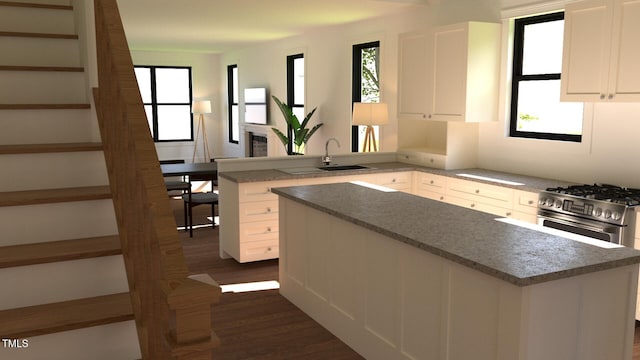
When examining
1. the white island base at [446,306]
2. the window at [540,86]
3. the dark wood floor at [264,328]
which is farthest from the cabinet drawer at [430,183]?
the white island base at [446,306]

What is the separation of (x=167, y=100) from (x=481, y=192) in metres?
8.95

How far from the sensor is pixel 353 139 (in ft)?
25.4

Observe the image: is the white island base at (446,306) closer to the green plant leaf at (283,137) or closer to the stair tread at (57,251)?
the stair tread at (57,251)

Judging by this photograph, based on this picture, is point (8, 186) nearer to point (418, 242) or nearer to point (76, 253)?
point (76, 253)

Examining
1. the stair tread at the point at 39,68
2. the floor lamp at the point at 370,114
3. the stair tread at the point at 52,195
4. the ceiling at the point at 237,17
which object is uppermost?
the ceiling at the point at 237,17

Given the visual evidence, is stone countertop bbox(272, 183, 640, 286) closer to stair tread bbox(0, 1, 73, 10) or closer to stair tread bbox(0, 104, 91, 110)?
stair tread bbox(0, 104, 91, 110)

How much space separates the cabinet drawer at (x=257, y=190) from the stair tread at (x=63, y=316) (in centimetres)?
312

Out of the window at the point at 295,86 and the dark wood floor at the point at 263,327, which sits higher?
the window at the point at 295,86

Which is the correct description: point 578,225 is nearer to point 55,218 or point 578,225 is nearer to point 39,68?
point 55,218

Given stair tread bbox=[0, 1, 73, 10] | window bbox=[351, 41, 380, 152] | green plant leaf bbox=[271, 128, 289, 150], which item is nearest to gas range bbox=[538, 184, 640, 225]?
window bbox=[351, 41, 380, 152]

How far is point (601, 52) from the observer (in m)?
4.27

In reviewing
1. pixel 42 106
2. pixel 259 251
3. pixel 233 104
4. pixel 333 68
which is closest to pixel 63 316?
pixel 42 106

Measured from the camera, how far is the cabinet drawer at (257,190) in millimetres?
5258

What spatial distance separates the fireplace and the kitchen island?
678 centimetres
